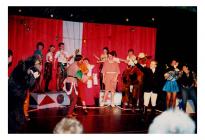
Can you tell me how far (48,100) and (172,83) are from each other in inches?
97.7

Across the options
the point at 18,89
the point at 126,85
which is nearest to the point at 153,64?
the point at 126,85

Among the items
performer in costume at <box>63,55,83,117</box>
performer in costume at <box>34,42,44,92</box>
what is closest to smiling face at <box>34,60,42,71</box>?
performer in costume at <box>34,42,44,92</box>

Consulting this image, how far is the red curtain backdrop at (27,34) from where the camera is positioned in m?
6.21

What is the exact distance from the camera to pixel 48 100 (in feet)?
22.3

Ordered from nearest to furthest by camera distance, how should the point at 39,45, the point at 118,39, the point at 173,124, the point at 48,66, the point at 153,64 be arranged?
the point at 173,124, the point at 39,45, the point at 48,66, the point at 153,64, the point at 118,39

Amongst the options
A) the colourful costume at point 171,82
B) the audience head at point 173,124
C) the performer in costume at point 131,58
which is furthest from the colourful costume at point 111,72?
the audience head at point 173,124

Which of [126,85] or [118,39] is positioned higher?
[118,39]

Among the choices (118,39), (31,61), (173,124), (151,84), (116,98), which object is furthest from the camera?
(118,39)

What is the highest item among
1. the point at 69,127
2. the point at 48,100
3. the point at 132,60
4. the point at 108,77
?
the point at 132,60

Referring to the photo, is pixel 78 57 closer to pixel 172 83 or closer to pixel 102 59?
pixel 102 59

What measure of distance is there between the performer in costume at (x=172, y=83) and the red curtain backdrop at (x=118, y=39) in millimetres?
487

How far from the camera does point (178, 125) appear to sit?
5.57 meters

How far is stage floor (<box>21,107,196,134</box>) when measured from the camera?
5902 mm
